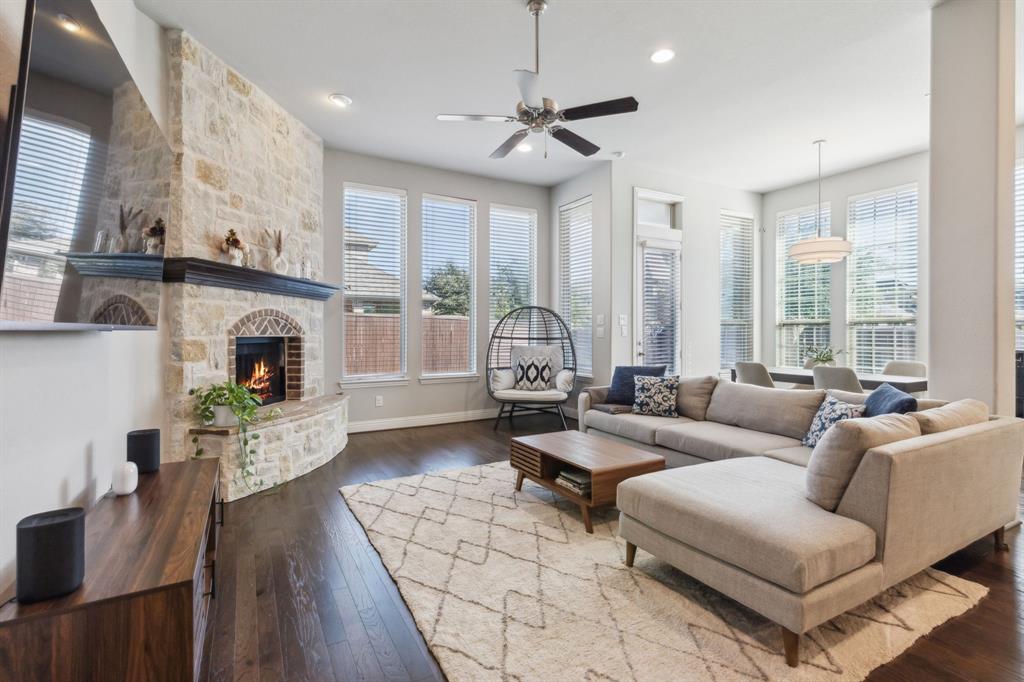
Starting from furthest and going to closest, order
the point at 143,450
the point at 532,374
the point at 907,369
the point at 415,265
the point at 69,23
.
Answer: the point at 532,374 < the point at 415,265 < the point at 907,369 < the point at 143,450 < the point at 69,23

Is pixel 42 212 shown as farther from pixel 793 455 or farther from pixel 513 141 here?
pixel 793 455

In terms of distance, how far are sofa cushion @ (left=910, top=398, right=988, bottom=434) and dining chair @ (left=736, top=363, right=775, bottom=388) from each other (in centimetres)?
194

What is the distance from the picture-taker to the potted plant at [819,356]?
507 cm

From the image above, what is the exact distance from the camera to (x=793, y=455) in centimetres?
285

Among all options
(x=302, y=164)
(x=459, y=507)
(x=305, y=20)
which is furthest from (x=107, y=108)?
(x=302, y=164)

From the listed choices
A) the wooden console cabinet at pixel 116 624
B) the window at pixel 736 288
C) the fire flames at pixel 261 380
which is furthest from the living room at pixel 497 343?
the window at pixel 736 288

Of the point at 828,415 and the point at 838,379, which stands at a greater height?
the point at 838,379

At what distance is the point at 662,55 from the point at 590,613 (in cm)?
342

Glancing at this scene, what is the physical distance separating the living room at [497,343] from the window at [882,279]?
0.11ft

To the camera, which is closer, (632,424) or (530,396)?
(632,424)

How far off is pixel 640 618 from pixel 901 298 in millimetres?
5290

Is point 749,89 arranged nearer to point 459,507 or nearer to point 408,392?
point 459,507

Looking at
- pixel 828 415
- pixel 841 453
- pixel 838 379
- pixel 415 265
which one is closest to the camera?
pixel 841 453

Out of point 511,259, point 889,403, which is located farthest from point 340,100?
point 889,403
